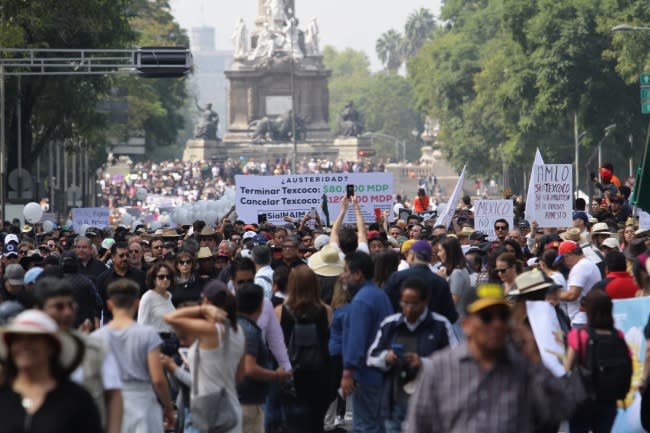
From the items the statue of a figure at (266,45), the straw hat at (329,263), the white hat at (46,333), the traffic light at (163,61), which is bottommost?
the straw hat at (329,263)

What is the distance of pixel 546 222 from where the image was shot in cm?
2289

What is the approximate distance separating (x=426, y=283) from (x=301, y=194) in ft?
49.6

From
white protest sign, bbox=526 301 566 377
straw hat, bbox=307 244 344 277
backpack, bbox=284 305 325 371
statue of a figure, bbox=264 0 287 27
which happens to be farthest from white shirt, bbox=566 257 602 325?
statue of a figure, bbox=264 0 287 27

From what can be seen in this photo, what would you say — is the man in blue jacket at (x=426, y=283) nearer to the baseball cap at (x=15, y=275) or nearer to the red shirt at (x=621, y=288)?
the red shirt at (x=621, y=288)

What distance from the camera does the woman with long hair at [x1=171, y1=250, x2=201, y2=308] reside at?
14898 millimetres

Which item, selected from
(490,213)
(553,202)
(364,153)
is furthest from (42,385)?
(364,153)

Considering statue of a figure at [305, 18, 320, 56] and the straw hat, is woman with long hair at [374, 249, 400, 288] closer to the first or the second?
the straw hat

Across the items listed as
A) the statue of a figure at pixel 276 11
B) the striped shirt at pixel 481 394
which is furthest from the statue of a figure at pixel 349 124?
the striped shirt at pixel 481 394

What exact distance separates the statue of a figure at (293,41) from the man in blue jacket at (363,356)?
110277 millimetres

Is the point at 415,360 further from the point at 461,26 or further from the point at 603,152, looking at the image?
the point at 461,26

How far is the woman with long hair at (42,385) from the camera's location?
7688mm

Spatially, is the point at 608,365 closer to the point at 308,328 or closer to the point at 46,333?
the point at 308,328

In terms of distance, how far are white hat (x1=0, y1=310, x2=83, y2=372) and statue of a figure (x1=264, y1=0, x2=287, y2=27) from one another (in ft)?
388

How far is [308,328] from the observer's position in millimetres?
12867
